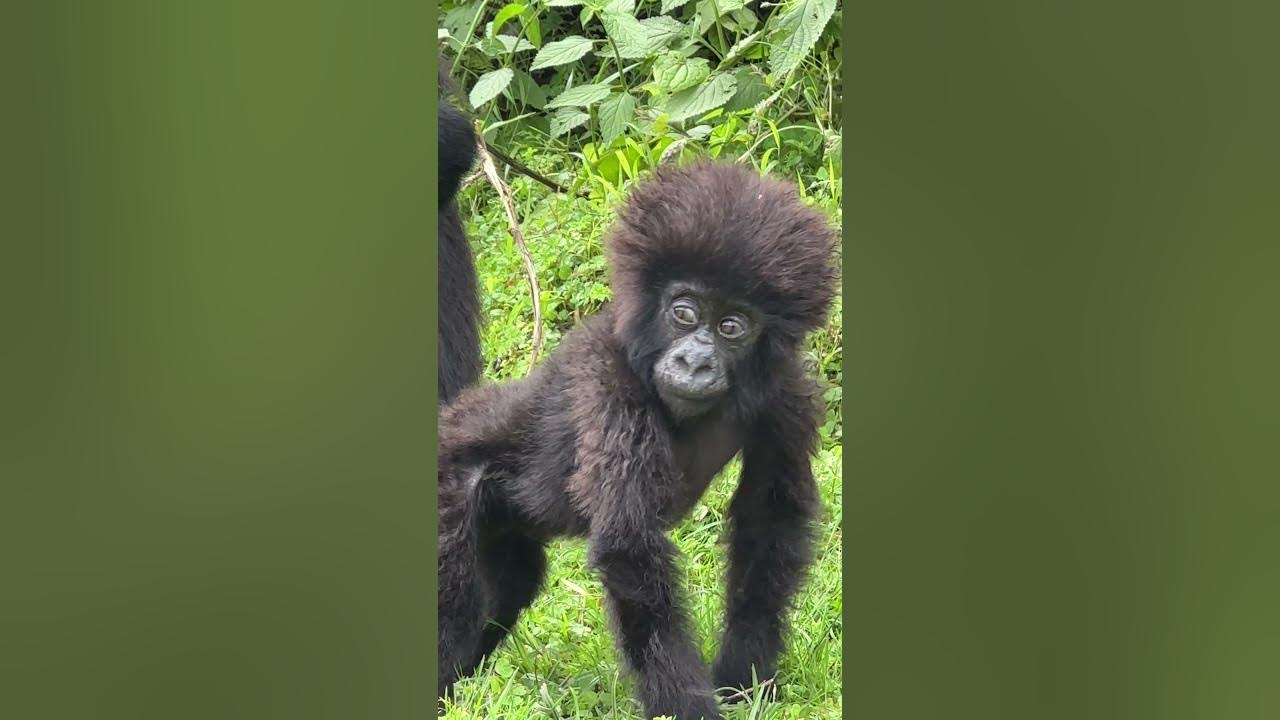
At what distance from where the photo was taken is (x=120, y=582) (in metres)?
1.02

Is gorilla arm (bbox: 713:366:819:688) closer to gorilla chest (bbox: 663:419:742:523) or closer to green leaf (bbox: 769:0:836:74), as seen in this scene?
gorilla chest (bbox: 663:419:742:523)

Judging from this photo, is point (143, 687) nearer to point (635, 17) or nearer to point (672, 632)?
point (672, 632)

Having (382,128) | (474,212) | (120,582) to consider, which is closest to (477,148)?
(474,212)

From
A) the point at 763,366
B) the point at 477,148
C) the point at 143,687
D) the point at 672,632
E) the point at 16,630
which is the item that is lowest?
the point at 672,632

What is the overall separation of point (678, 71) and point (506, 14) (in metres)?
0.37

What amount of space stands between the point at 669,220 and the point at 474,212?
499mm

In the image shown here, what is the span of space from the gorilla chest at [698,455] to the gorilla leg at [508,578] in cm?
33

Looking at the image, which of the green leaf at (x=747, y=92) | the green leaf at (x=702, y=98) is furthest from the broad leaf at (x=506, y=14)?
the green leaf at (x=747, y=92)

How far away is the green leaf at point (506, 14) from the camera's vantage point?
2514 mm

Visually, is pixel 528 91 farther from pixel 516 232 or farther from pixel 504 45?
pixel 516 232

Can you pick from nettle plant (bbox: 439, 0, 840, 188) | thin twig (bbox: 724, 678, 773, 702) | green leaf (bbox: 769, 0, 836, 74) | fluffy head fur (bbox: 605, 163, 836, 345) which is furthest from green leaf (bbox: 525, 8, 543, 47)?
thin twig (bbox: 724, 678, 773, 702)

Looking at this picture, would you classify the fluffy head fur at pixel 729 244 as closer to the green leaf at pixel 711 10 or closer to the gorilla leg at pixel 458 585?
the green leaf at pixel 711 10

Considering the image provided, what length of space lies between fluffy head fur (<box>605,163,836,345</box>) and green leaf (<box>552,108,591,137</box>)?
197mm

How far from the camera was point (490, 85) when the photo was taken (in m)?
2.68
